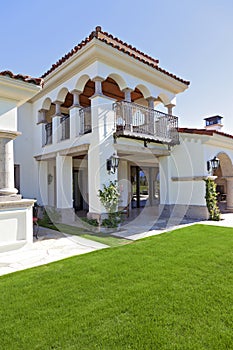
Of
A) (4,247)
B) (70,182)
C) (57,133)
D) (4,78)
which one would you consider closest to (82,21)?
(57,133)

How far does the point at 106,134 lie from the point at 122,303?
764cm

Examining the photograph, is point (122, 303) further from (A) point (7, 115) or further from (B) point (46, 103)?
(B) point (46, 103)

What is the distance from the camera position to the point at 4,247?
258 inches

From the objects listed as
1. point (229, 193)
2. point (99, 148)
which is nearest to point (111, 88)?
point (99, 148)

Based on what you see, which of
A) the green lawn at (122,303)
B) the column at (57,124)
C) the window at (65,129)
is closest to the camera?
the green lawn at (122,303)

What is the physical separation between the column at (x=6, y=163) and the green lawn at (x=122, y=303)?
2.71 metres

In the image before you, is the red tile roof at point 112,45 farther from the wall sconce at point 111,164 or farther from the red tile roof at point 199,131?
the wall sconce at point 111,164

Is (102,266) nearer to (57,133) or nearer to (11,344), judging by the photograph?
(11,344)

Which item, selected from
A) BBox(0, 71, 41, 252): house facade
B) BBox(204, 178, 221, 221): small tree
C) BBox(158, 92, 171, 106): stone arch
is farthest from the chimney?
BBox(0, 71, 41, 252): house facade

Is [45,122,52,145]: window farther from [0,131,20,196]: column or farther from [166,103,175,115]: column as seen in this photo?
[166,103,175,115]: column

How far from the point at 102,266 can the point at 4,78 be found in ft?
18.9

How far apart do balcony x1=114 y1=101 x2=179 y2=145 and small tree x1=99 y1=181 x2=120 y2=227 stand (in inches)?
101

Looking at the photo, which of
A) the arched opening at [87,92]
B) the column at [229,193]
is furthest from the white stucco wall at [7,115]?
the column at [229,193]

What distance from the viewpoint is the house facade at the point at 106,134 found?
1034 centimetres
